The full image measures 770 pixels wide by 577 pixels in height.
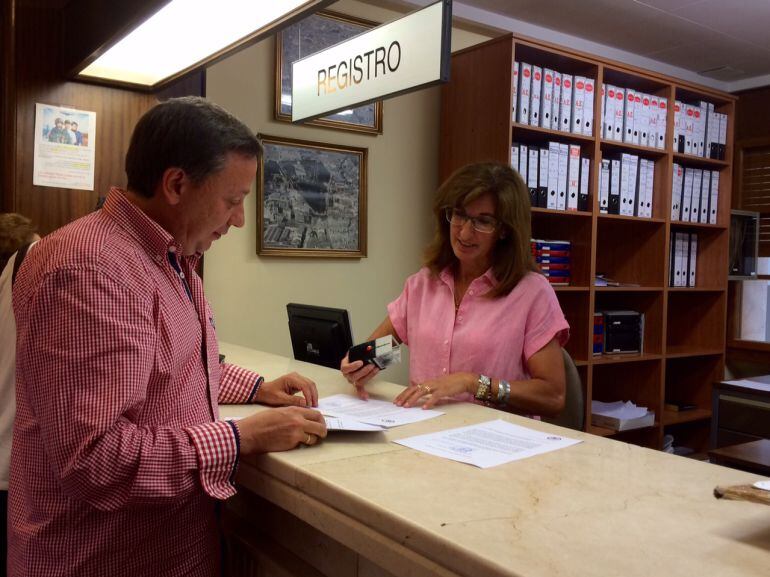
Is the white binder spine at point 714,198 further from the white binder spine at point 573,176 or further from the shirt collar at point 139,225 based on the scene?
the shirt collar at point 139,225

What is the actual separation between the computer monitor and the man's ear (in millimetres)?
1052

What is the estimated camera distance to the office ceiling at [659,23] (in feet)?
11.5

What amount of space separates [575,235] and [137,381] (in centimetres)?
290

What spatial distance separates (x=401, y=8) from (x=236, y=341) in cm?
187

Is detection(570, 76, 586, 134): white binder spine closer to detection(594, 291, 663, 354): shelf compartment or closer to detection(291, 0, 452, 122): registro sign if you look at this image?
detection(594, 291, 663, 354): shelf compartment

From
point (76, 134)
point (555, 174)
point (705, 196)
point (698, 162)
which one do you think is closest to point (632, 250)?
point (705, 196)

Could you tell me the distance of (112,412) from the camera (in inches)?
33.7

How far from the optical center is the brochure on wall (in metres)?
2.28

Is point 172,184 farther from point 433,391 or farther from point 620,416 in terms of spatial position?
point 620,416

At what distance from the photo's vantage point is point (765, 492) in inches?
29.0

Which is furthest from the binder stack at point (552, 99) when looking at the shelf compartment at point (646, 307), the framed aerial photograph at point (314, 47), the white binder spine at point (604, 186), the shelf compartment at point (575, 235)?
the shelf compartment at point (646, 307)

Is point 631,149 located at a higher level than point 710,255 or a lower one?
higher

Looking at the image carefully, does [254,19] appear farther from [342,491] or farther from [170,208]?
[342,491]

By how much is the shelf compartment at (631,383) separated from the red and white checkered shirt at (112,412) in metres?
3.20
